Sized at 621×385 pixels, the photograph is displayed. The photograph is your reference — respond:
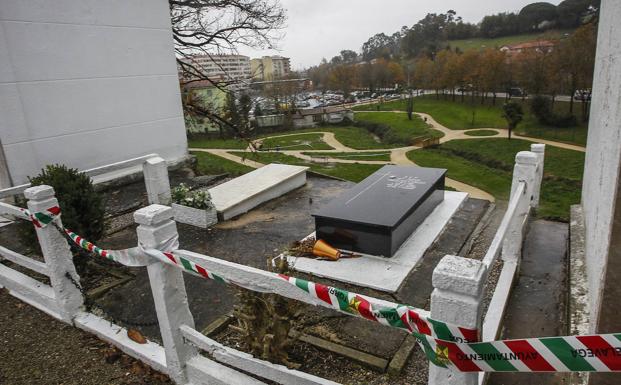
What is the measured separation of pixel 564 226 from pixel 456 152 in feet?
74.5

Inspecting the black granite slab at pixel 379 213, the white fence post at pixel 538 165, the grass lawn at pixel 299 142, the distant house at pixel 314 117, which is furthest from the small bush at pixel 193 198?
the distant house at pixel 314 117

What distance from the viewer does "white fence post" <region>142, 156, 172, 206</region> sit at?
29.8 ft

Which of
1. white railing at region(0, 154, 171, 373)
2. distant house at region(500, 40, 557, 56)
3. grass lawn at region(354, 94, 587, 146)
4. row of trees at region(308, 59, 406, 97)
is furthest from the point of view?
row of trees at region(308, 59, 406, 97)

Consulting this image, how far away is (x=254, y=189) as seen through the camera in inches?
395

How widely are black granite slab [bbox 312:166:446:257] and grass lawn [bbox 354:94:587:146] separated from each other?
80.9 ft

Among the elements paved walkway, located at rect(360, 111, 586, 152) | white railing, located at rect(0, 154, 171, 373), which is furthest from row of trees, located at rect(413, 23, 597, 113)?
white railing, located at rect(0, 154, 171, 373)

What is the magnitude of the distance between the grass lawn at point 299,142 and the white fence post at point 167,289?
88.4ft

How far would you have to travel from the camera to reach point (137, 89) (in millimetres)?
11695

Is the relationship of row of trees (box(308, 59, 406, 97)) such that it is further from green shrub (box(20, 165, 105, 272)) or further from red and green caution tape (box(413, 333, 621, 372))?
red and green caution tape (box(413, 333, 621, 372))

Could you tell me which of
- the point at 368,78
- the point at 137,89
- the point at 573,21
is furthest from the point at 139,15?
the point at 573,21

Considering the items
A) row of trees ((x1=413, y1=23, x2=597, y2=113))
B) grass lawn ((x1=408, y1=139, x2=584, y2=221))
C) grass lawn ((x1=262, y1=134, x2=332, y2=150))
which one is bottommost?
grass lawn ((x1=408, y1=139, x2=584, y2=221))

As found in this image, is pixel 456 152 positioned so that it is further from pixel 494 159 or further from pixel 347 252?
pixel 347 252

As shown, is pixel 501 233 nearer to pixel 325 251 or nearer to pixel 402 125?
pixel 325 251

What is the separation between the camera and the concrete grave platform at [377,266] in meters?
6.16
